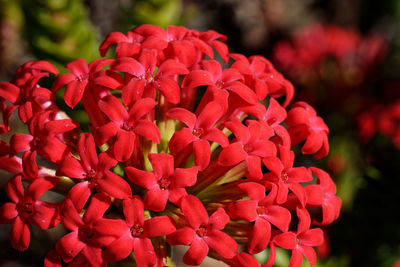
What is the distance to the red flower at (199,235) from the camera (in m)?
1.08

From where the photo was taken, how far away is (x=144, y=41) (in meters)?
1.38

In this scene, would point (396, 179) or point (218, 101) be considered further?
point (396, 179)

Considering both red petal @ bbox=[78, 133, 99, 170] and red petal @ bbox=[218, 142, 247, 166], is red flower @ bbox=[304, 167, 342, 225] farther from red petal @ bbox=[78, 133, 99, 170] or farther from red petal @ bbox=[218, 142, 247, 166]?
red petal @ bbox=[78, 133, 99, 170]

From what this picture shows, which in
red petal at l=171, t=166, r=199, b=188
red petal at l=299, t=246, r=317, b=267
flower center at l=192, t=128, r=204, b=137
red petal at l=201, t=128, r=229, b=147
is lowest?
red petal at l=299, t=246, r=317, b=267

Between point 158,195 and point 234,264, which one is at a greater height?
point 158,195

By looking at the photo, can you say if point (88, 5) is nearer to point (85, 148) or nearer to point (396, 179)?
point (85, 148)

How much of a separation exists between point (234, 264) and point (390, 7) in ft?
18.0

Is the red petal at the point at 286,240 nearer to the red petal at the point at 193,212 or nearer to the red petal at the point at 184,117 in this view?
the red petal at the point at 193,212

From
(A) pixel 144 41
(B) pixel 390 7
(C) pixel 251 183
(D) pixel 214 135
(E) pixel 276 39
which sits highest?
(A) pixel 144 41

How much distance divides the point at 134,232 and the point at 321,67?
2676mm

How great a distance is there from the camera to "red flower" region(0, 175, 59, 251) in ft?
3.65

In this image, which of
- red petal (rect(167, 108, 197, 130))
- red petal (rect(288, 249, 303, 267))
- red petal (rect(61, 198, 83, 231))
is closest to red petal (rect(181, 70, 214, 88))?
red petal (rect(167, 108, 197, 130))

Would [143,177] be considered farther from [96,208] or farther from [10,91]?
[10,91]

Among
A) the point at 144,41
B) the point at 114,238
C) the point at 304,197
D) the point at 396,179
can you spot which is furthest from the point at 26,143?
the point at 396,179
